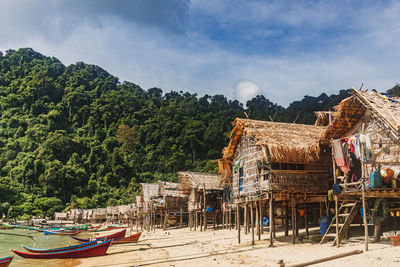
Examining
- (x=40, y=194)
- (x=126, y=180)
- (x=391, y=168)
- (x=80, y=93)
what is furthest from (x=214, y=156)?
(x=391, y=168)

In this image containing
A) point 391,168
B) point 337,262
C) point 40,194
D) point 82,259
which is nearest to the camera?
Result: point 337,262

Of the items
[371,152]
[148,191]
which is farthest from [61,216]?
[371,152]

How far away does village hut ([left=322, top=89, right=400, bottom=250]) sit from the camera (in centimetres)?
1048

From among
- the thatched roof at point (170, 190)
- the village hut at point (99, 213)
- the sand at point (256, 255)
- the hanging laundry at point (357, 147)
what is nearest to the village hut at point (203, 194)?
the thatched roof at point (170, 190)

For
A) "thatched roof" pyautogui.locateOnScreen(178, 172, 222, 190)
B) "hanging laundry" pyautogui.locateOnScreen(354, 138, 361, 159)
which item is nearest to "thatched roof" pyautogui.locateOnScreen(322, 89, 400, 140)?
"hanging laundry" pyautogui.locateOnScreen(354, 138, 361, 159)

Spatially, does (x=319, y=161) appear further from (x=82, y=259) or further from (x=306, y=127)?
(x=82, y=259)

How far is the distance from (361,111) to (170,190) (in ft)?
67.2

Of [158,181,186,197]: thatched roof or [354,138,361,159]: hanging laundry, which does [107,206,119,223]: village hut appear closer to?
[158,181,186,197]: thatched roof

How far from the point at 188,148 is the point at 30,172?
87.4 ft

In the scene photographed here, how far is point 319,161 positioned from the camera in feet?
49.0

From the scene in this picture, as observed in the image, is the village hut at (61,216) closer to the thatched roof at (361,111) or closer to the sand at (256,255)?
the sand at (256,255)

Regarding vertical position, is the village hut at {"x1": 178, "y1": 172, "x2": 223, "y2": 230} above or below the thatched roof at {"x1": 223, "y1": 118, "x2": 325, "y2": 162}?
below

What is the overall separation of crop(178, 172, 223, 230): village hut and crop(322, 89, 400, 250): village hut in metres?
13.0

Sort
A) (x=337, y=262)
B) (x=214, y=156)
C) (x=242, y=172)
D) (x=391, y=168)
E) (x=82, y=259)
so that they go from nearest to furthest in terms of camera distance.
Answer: (x=337, y=262), (x=391, y=168), (x=82, y=259), (x=242, y=172), (x=214, y=156)
